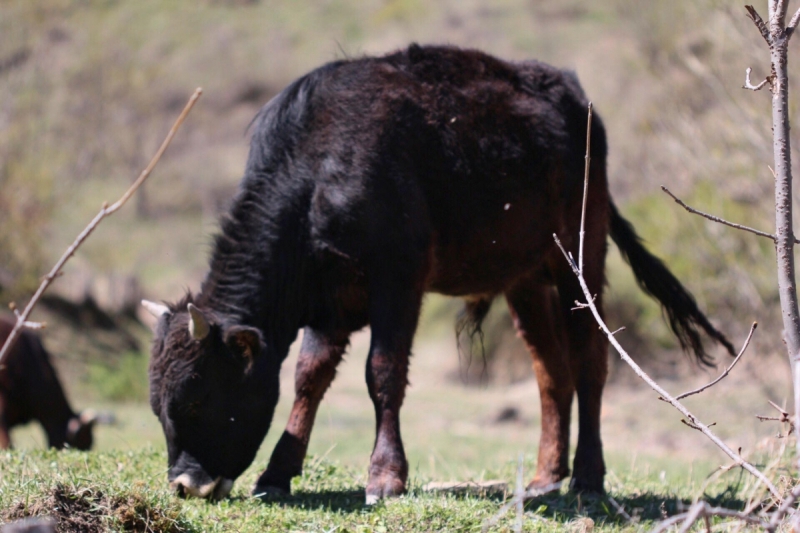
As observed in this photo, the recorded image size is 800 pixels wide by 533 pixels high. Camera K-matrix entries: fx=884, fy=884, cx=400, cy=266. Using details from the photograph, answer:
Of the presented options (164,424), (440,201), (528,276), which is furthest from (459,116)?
(164,424)

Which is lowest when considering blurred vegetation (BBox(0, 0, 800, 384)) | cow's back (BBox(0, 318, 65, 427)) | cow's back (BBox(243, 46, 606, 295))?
cow's back (BBox(0, 318, 65, 427))

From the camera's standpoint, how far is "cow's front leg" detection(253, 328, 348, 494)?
17.2 ft

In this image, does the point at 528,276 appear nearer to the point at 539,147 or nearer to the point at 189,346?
the point at 539,147

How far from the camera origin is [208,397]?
4.71 metres

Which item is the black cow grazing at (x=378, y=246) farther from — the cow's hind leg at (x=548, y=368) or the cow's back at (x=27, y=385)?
the cow's back at (x=27, y=385)

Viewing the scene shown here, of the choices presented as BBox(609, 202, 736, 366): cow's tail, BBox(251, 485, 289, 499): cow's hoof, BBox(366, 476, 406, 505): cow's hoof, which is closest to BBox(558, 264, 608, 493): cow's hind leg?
BBox(609, 202, 736, 366): cow's tail

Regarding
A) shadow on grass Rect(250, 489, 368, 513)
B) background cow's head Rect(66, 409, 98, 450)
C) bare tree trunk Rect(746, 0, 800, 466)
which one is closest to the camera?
bare tree trunk Rect(746, 0, 800, 466)

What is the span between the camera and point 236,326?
476cm

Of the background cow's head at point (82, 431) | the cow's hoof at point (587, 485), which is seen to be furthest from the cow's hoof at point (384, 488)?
the background cow's head at point (82, 431)

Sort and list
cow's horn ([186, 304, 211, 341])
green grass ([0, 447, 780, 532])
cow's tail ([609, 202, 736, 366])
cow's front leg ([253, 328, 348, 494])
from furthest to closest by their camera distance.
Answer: cow's tail ([609, 202, 736, 366]) → cow's front leg ([253, 328, 348, 494]) → cow's horn ([186, 304, 211, 341]) → green grass ([0, 447, 780, 532])

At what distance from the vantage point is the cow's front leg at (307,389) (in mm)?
5232

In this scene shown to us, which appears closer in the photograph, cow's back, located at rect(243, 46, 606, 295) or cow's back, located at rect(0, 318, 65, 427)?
cow's back, located at rect(243, 46, 606, 295)

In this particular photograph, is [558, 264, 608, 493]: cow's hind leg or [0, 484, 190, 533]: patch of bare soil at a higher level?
[558, 264, 608, 493]: cow's hind leg

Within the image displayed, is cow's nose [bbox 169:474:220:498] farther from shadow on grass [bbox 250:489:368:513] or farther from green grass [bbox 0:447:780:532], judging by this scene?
shadow on grass [bbox 250:489:368:513]
